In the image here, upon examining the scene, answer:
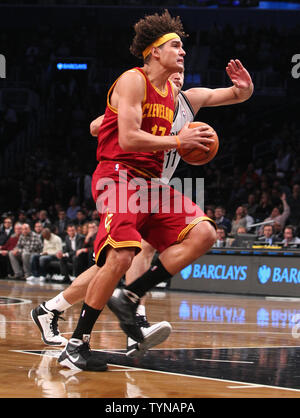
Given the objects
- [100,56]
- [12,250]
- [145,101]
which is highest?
[100,56]

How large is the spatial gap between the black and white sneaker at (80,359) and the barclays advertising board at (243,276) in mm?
8575

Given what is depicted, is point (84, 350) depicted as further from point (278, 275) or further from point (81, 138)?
point (81, 138)

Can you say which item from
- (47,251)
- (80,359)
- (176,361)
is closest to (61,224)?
(47,251)

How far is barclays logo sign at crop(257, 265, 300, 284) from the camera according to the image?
1315 cm

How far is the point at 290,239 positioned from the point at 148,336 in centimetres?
916

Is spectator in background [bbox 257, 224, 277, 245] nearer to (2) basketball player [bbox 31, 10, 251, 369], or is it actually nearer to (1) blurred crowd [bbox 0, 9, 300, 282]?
(1) blurred crowd [bbox 0, 9, 300, 282]

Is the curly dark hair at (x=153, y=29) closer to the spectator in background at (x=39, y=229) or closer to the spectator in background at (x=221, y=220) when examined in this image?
the spectator in background at (x=221, y=220)

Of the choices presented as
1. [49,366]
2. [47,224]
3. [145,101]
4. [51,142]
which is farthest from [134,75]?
[51,142]

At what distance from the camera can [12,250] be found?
58.9ft

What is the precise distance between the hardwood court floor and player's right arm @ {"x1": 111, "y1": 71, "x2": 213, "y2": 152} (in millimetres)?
1439

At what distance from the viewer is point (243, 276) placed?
14.0 meters

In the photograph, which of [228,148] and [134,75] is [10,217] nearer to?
[228,148]

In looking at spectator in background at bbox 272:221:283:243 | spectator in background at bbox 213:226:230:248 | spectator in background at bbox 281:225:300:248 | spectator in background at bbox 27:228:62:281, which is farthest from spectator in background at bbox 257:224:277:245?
spectator in background at bbox 27:228:62:281
